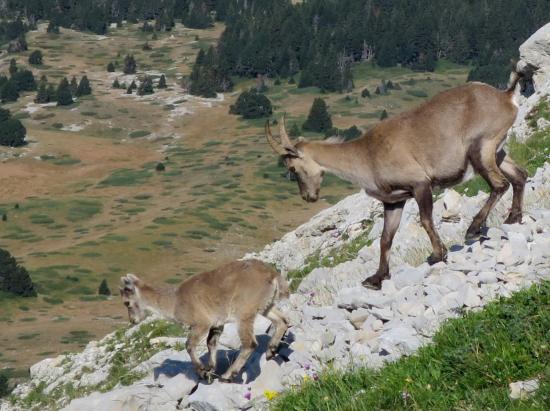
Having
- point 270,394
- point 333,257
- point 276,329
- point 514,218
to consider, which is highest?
point 514,218

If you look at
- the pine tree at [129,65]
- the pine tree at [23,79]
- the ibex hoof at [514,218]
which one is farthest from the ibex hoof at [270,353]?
the pine tree at [129,65]

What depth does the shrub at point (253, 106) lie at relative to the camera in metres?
156

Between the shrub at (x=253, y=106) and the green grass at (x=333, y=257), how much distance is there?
437 feet

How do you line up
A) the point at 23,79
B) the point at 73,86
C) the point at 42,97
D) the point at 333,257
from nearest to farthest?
the point at 333,257
the point at 42,97
the point at 73,86
the point at 23,79

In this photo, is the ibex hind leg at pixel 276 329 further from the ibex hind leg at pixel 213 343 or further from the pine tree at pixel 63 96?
the pine tree at pixel 63 96

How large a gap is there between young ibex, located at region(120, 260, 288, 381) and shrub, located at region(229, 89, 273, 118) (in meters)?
144

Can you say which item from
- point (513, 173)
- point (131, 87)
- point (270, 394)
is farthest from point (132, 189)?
point (270, 394)

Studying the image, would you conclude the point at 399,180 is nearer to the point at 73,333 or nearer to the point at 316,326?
the point at 316,326

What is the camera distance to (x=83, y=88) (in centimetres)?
17062

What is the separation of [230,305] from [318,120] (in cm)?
13525

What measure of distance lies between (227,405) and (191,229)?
77408 millimetres

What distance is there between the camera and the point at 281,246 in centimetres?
2897

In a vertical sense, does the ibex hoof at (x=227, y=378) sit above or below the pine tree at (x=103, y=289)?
above

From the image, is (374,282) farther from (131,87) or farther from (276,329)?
(131,87)
